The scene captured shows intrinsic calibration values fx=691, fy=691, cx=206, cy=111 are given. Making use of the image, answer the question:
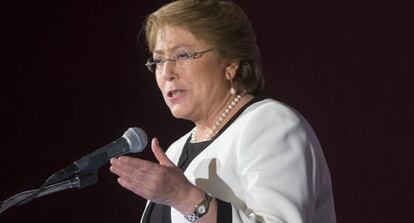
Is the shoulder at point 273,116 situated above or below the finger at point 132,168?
below

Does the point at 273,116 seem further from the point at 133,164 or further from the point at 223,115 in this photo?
the point at 133,164

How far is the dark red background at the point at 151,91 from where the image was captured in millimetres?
3020

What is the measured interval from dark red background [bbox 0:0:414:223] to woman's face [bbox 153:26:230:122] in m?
1.01

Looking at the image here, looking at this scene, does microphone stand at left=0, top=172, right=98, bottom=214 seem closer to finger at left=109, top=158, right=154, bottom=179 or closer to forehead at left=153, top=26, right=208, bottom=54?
finger at left=109, top=158, right=154, bottom=179

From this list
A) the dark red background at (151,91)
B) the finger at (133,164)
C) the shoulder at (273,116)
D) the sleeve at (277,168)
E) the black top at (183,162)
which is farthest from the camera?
the dark red background at (151,91)

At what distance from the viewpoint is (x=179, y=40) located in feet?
6.85

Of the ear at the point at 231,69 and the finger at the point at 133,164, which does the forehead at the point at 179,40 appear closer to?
the ear at the point at 231,69

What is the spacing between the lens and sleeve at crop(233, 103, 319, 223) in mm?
1705

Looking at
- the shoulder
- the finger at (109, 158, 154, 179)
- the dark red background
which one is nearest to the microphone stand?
the finger at (109, 158, 154, 179)

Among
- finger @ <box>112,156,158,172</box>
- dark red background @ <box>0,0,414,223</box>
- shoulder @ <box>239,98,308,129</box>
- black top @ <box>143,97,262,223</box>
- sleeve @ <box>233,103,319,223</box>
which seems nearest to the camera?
finger @ <box>112,156,158,172</box>

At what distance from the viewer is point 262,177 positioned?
175 centimetres

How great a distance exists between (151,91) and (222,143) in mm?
1475

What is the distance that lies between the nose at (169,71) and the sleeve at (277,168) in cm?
32

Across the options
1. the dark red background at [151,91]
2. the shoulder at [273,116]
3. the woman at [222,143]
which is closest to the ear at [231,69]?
the woman at [222,143]
